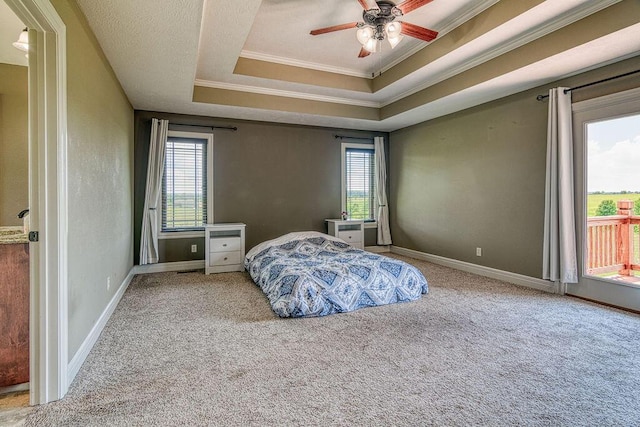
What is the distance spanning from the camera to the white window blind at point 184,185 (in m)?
5.13

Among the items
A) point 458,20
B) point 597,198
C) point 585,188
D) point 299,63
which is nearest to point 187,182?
point 299,63

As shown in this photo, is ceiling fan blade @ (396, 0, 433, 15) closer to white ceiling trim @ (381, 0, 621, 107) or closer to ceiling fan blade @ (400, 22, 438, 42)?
ceiling fan blade @ (400, 22, 438, 42)

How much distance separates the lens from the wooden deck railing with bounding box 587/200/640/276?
3330 millimetres

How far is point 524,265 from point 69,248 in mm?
4761

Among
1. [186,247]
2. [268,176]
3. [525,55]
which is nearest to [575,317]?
[525,55]

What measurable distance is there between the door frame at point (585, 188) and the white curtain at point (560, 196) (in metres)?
0.06

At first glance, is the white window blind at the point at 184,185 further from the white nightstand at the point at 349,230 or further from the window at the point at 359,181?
the window at the point at 359,181

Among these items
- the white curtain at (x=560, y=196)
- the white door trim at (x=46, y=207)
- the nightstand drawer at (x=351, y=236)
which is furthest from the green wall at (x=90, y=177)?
the white curtain at (x=560, y=196)

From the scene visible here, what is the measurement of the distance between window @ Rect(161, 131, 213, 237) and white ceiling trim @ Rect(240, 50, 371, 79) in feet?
5.32

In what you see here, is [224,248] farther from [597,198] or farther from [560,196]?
[597,198]

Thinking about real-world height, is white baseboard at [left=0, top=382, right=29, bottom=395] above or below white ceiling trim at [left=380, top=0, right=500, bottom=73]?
below

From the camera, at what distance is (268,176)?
5.71 metres

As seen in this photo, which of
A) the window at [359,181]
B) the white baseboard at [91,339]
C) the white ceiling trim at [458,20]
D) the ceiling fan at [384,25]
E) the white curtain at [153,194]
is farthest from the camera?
the window at [359,181]

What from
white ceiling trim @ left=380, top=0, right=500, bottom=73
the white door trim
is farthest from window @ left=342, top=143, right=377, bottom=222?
the white door trim
